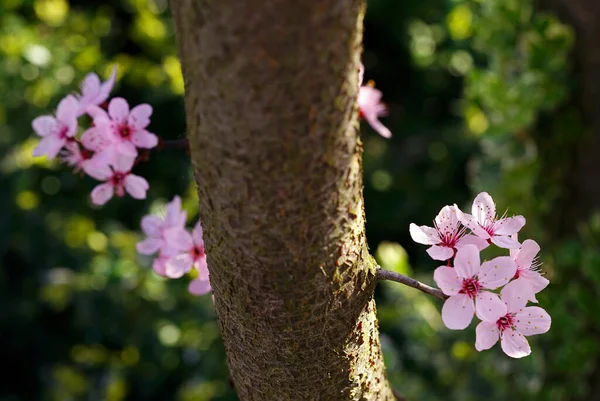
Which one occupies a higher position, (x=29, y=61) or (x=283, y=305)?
(x=283, y=305)

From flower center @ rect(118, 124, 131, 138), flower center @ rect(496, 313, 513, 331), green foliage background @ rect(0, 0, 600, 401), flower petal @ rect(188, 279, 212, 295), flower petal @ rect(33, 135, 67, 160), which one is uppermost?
flower center @ rect(118, 124, 131, 138)

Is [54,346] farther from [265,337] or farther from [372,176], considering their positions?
[265,337]

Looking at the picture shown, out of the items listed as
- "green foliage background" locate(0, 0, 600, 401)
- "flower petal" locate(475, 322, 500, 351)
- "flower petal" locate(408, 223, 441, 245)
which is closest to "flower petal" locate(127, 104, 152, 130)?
"flower petal" locate(408, 223, 441, 245)

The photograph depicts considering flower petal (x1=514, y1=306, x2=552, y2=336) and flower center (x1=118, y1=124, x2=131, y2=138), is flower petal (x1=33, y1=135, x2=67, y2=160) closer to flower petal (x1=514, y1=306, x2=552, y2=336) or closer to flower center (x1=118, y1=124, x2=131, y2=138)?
flower center (x1=118, y1=124, x2=131, y2=138)

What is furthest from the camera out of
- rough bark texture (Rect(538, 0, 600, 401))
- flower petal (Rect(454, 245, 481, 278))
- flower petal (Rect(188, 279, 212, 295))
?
rough bark texture (Rect(538, 0, 600, 401))

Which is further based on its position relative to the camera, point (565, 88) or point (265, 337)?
point (565, 88)

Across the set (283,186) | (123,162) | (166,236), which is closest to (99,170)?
(123,162)

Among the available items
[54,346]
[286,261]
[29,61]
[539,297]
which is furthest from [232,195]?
[54,346]

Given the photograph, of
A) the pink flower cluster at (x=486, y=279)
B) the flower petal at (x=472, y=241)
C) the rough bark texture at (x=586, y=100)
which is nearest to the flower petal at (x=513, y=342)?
the pink flower cluster at (x=486, y=279)
